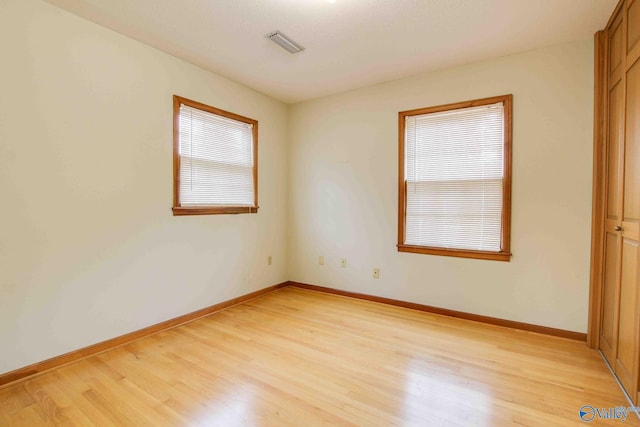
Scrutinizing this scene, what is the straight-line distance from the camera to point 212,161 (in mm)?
3199

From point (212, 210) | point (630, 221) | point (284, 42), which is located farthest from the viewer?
point (212, 210)

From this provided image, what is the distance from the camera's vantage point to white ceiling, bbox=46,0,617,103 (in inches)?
82.3

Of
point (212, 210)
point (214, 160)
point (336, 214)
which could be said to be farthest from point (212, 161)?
point (336, 214)

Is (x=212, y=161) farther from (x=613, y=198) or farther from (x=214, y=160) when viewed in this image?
(x=613, y=198)

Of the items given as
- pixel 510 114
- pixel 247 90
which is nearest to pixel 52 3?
pixel 247 90

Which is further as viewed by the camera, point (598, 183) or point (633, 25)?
point (598, 183)

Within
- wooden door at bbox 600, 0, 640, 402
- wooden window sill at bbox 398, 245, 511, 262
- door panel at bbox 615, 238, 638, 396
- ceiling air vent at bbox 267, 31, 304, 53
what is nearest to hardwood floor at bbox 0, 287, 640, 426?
door panel at bbox 615, 238, 638, 396

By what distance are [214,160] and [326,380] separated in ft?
7.76

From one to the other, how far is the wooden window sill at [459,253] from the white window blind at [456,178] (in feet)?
0.16

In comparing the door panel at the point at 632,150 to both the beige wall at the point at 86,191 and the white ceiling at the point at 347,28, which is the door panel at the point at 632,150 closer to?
the white ceiling at the point at 347,28

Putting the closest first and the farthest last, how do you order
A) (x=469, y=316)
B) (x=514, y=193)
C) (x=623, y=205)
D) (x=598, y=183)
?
(x=623, y=205), (x=598, y=183), (x=514, y=193), (x=469, y=316)

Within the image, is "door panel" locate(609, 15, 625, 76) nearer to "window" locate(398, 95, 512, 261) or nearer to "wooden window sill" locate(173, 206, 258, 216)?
"window" locate(398, 95, 512, 261)

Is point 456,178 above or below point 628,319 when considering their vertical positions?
above

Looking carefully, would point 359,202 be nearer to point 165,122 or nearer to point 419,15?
point 419,15
